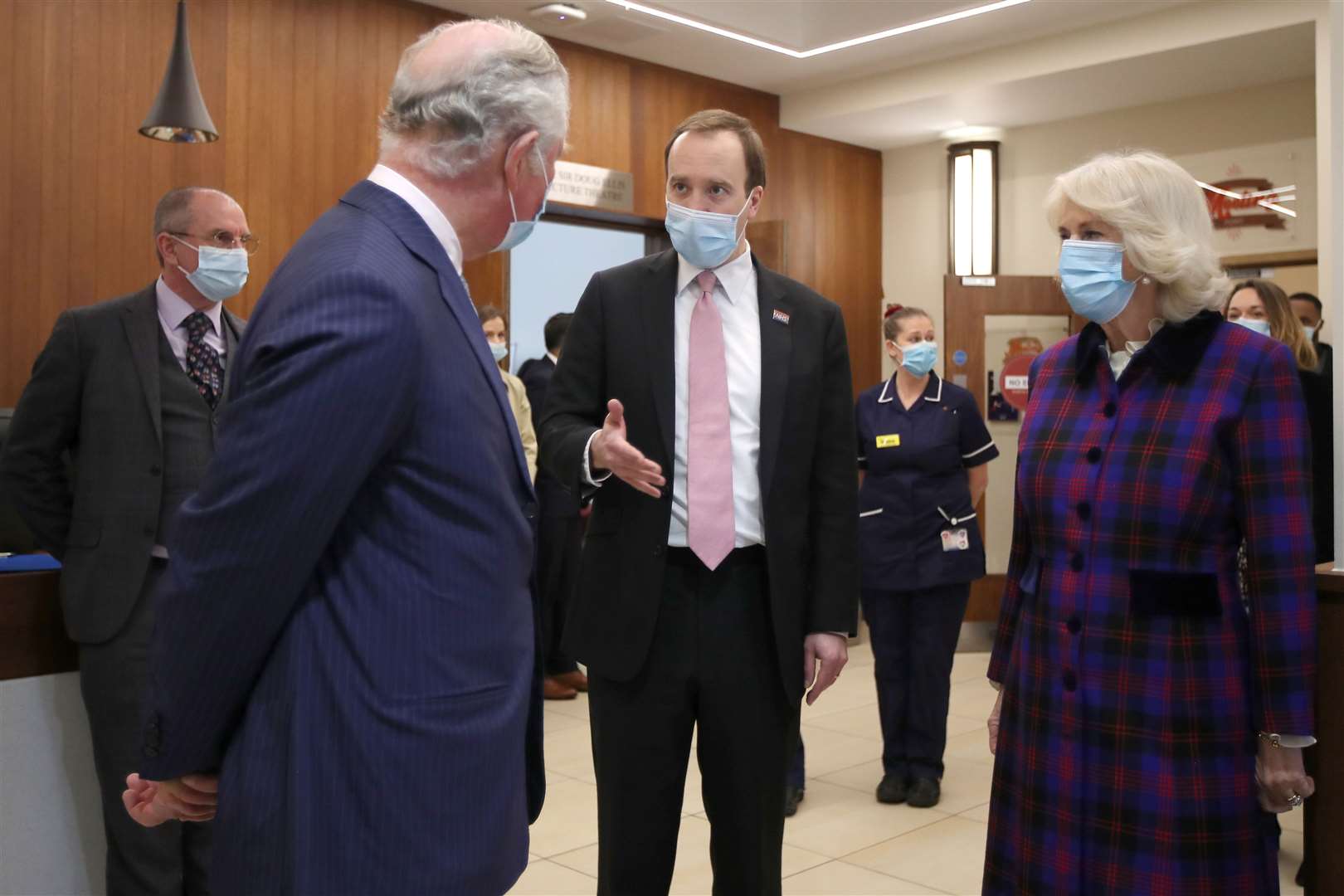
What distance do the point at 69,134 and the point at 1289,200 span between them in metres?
6.66

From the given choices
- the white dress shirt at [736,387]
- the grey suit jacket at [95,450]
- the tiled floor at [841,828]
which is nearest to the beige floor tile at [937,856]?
the tiled floor at [841,828]

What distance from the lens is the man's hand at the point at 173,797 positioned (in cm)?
139

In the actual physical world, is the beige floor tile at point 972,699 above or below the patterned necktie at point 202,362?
below

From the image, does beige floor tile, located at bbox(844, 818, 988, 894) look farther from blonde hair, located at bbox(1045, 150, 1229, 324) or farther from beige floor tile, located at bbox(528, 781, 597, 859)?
blonde hair, located at bbox(1045, 150, 1229, 324)

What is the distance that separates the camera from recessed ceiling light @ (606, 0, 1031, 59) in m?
6.61

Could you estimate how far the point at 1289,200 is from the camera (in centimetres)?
745

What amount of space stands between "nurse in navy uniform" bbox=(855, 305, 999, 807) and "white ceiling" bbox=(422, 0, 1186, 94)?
9.81 ft

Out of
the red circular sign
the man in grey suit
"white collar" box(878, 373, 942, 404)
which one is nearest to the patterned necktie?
the man in grey suit

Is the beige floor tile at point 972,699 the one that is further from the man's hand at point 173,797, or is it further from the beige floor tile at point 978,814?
the man's hand at point 173,797

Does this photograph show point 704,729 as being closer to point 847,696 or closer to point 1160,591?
point 1160,591

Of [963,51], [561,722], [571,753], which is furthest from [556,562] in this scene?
[963,51]

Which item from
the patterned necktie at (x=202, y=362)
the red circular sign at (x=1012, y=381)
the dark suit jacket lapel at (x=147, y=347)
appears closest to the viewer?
the dark suit jacket lapel at (x=147, y=347)

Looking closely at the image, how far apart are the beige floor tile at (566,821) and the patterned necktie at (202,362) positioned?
1701 millimetres

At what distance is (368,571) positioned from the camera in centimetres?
132
